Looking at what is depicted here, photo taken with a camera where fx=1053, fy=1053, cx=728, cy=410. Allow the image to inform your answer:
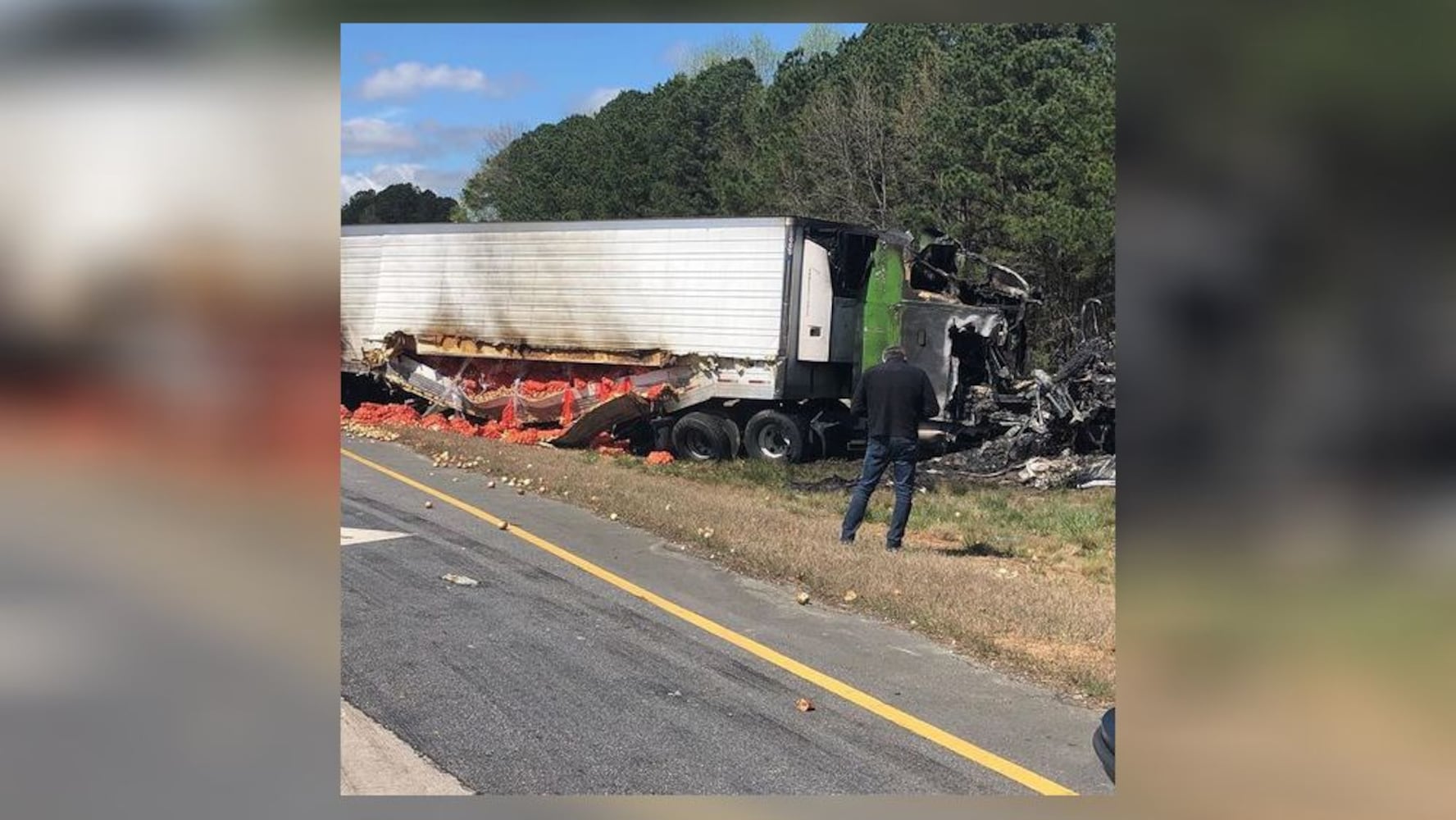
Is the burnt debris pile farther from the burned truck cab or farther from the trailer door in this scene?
the trailer door

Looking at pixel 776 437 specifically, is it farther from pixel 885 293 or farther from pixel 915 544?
pixel 915 544

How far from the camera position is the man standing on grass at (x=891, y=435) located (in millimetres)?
5441

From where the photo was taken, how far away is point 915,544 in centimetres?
570

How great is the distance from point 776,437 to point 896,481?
8.44ft

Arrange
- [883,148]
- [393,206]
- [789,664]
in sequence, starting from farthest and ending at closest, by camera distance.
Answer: [883,148]
[789,664]
[393,206]

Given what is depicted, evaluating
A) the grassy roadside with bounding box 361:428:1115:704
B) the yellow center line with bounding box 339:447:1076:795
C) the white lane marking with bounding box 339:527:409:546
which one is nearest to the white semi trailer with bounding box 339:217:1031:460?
the grassy roadside with bounding box 361:428:1115:704

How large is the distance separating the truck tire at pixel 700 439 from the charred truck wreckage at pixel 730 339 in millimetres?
17

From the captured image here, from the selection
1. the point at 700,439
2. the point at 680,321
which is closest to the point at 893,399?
the point at 700,439

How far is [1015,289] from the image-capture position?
22.7ft

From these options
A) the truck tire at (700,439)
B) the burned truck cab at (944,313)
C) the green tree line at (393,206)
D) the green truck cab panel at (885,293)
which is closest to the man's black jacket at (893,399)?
the burned truck cab at (944,313)

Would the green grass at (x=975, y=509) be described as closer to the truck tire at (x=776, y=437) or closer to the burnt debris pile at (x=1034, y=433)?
the truck tire at (x=776, y=437)
